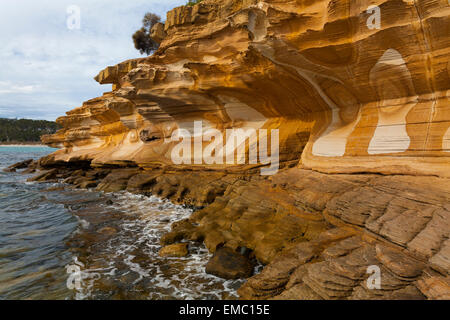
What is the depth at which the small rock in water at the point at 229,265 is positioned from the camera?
16.8 feet

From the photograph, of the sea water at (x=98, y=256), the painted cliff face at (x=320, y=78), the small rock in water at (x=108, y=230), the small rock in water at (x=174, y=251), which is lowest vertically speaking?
the sea water at (x=98, y=256)

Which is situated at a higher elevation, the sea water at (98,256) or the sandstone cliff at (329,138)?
the sandstone cliff at (329,138)

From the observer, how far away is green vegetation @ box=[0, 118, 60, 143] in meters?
87.3

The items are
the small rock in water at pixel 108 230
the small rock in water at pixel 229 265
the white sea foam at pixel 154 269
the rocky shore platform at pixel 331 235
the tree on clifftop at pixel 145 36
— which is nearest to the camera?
the rocky shore platform at pixel 331 235

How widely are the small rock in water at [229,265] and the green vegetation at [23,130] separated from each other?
105m

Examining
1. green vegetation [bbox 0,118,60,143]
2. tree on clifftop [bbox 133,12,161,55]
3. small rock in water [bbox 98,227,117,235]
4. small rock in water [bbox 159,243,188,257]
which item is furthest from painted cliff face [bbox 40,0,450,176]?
green vegetation [bbox 0,118,60,143]

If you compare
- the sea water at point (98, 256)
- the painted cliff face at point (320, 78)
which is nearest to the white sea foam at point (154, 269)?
the sea water at point (98, 256)

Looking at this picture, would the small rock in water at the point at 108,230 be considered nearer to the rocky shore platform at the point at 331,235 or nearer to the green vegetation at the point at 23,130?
the rocky shore platform at the point at 331,235

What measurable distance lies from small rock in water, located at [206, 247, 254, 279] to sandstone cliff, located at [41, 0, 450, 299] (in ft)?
1.29

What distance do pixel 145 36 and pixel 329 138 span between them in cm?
1981

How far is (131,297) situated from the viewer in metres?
4.64

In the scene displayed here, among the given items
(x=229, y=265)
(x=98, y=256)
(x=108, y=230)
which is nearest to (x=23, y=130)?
(x=108, y=230)

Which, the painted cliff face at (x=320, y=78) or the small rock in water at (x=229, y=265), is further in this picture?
the small rock in water at (x=229, y=265)

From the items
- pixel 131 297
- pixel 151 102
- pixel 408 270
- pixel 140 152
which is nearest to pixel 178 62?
pixel 151 102
